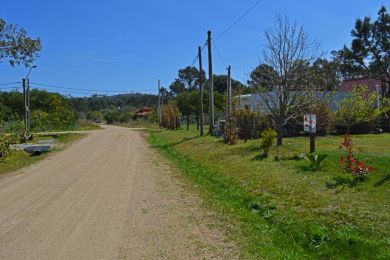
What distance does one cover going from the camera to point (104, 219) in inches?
352

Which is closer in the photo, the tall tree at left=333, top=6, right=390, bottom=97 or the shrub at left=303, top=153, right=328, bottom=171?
the shrub at left=303, top=153, right=328, bottom=171

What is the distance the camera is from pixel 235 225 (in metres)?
8.47

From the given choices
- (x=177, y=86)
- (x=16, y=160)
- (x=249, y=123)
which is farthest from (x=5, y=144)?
(x=177, y=86)

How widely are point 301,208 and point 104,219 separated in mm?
3599

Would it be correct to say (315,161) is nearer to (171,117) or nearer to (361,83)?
(361,83)

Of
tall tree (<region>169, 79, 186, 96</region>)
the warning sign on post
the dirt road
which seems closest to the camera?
the dirt road

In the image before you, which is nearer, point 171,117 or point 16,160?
point 16,160

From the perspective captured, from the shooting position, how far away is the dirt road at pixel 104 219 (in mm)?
6902

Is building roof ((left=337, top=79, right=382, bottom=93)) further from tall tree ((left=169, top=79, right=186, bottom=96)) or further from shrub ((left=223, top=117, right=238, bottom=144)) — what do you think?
tall tree ((left=169, top=79, right=186, bottom=96))

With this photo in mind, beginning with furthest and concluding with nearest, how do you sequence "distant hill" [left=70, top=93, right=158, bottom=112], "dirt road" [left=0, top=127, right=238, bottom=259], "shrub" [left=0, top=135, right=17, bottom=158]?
"distant hill" [left=70, top=93, right=158, bottom=112] → "shrub" [left=0, top=135, right=17, bottom=158] → "dirt road" [left=0, top=127, right=238, bottom=259]

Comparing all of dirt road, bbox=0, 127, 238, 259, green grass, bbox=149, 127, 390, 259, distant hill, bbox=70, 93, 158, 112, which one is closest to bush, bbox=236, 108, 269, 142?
green grass, bbox=149, 127, 390, 259

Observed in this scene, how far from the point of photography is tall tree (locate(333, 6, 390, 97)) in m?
47.2

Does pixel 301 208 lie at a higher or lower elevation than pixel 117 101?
lower

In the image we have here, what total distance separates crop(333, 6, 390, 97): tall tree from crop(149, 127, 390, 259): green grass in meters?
36.6
